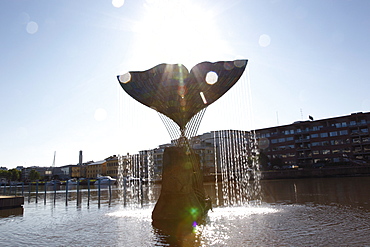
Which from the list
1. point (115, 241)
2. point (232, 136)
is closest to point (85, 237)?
point (115, 241)

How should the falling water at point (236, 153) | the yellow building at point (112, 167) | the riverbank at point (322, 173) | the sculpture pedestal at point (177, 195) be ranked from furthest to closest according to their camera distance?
1. the yellow building at point (112, 167)
2. the falling water at point (236, 153)
3. the riverbank at point (322, 173)
4. the sculpture pedestal at point (177, 195)

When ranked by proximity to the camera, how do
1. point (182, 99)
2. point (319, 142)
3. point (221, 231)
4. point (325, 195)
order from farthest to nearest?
point (319, 142), point (325, 195), point (182, 99), point (221, 231)

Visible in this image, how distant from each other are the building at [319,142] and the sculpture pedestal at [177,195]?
225 ft

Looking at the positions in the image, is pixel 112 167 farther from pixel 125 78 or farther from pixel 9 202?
pixel 125 78

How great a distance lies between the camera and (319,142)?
3393 inches

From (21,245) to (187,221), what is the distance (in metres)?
7.20

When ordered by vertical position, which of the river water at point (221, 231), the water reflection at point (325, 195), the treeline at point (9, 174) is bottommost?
the water reflection at point (325, 195)

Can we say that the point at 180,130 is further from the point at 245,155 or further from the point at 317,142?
the point at 245,155

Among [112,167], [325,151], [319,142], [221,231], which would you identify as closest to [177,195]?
[221,231]

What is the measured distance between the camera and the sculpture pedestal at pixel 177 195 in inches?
609

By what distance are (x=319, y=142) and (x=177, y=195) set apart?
80139 millimetres

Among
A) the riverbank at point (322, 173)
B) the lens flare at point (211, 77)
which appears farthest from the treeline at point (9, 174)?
the lens flare at point (211, 77)

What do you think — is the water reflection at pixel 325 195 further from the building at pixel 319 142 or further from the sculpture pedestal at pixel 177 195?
the building at pixel 319 142

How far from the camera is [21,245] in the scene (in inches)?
426
